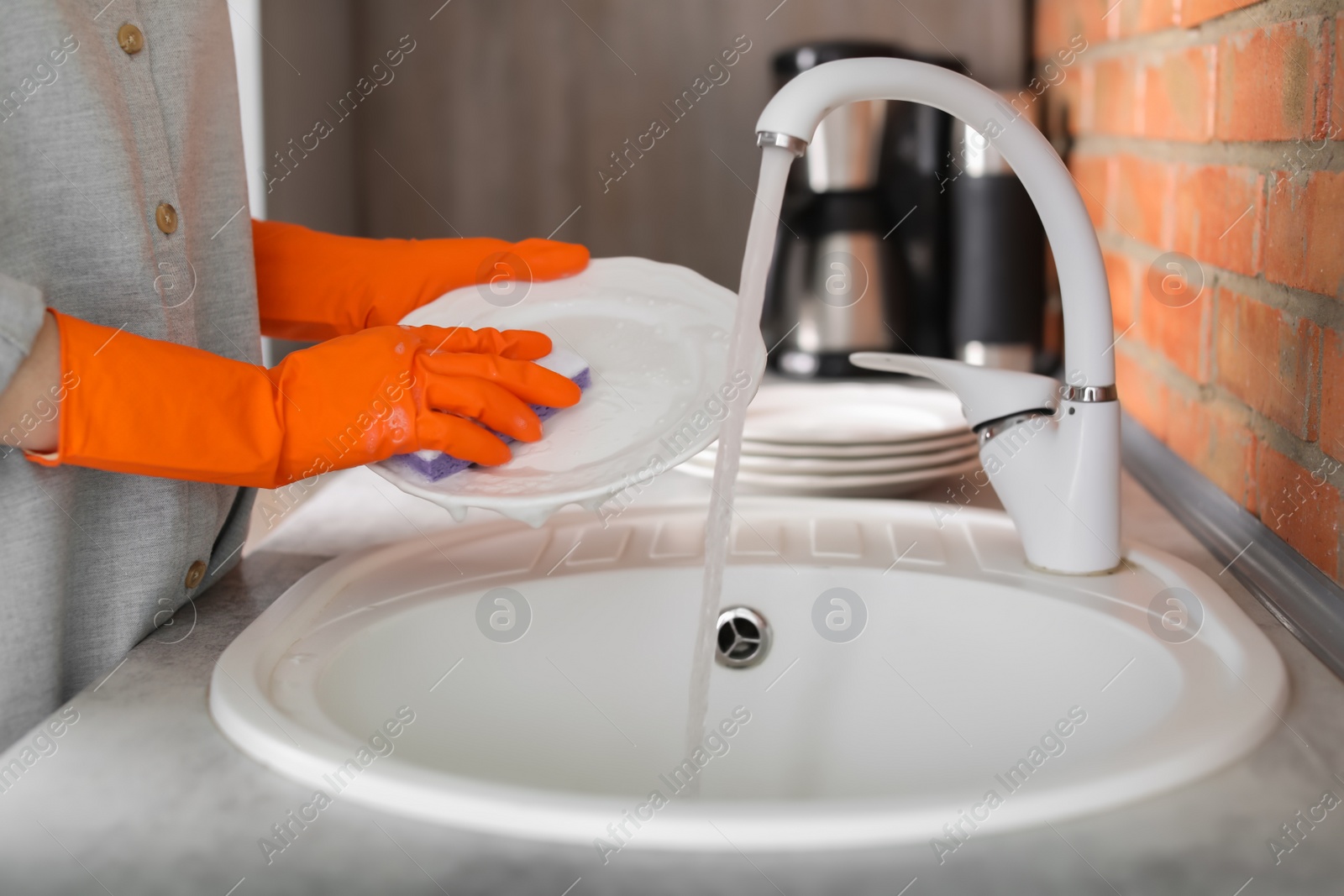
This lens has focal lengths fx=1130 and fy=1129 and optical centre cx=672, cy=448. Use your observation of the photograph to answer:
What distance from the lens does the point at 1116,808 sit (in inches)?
18.1

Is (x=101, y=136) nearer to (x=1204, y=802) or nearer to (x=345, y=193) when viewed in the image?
(x=1204, y=802)

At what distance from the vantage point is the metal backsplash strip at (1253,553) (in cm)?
65

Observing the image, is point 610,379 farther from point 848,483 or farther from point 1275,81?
point 1275,81

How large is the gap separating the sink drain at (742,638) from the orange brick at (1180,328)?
44 centimetres

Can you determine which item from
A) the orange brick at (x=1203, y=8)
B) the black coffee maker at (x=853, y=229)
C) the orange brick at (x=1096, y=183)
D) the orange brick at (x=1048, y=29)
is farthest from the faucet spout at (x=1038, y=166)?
the orange brick at (x=1048, y=29)

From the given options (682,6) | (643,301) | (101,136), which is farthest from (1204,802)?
(682,6)

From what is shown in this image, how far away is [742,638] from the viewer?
0.83 metres

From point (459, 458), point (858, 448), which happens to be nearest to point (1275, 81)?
point (858, 448)

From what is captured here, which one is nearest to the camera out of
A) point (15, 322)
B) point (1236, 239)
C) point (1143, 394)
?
point (15, 322)

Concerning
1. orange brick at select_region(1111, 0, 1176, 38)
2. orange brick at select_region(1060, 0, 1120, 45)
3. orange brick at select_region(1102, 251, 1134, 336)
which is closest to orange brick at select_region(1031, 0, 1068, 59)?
orange brick at select_region(1060, 0, 1120, 45)

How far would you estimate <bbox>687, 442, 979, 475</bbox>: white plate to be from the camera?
0.95 metres

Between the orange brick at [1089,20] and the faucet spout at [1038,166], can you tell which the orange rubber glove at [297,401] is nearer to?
the faucet spout at [1038,166]

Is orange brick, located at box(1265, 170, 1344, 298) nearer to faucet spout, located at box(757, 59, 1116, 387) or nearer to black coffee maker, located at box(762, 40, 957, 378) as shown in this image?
faucet spout, located at box(757, 59, 1116, 387)

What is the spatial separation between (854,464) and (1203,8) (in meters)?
0.48
